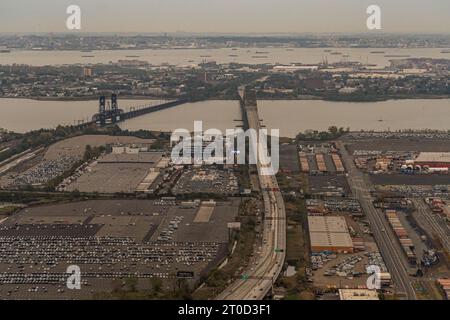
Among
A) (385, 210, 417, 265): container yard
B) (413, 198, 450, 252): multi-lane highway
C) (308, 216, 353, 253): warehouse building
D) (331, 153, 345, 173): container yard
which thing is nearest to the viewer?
(385, 210, 417, 265): container yard

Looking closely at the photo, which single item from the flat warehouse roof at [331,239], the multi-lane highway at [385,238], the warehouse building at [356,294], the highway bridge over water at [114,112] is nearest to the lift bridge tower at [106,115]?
the highway bridge over water at [114,112]

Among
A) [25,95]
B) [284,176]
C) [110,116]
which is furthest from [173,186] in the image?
[25,95]

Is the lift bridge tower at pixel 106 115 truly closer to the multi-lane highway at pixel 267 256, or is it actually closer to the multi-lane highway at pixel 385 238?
the multi-lane highway at pixel 267 256

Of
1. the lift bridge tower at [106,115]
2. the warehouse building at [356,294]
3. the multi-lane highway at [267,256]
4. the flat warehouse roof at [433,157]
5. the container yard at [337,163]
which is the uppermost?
the lift bridge tower at [106,115]

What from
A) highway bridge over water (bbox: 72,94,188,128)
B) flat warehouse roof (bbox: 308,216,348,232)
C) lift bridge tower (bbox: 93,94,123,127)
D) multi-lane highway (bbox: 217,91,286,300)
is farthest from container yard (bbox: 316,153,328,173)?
lift bridge tower (bbox: 93,94,123,127)

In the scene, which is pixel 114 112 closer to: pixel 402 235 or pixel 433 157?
pixel 433 157

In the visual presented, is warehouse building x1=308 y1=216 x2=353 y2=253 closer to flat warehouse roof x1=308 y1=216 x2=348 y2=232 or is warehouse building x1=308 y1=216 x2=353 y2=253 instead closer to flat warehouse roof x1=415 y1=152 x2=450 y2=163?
flat warehouse roof x1=308 y1=216 x2=348 y2=232
